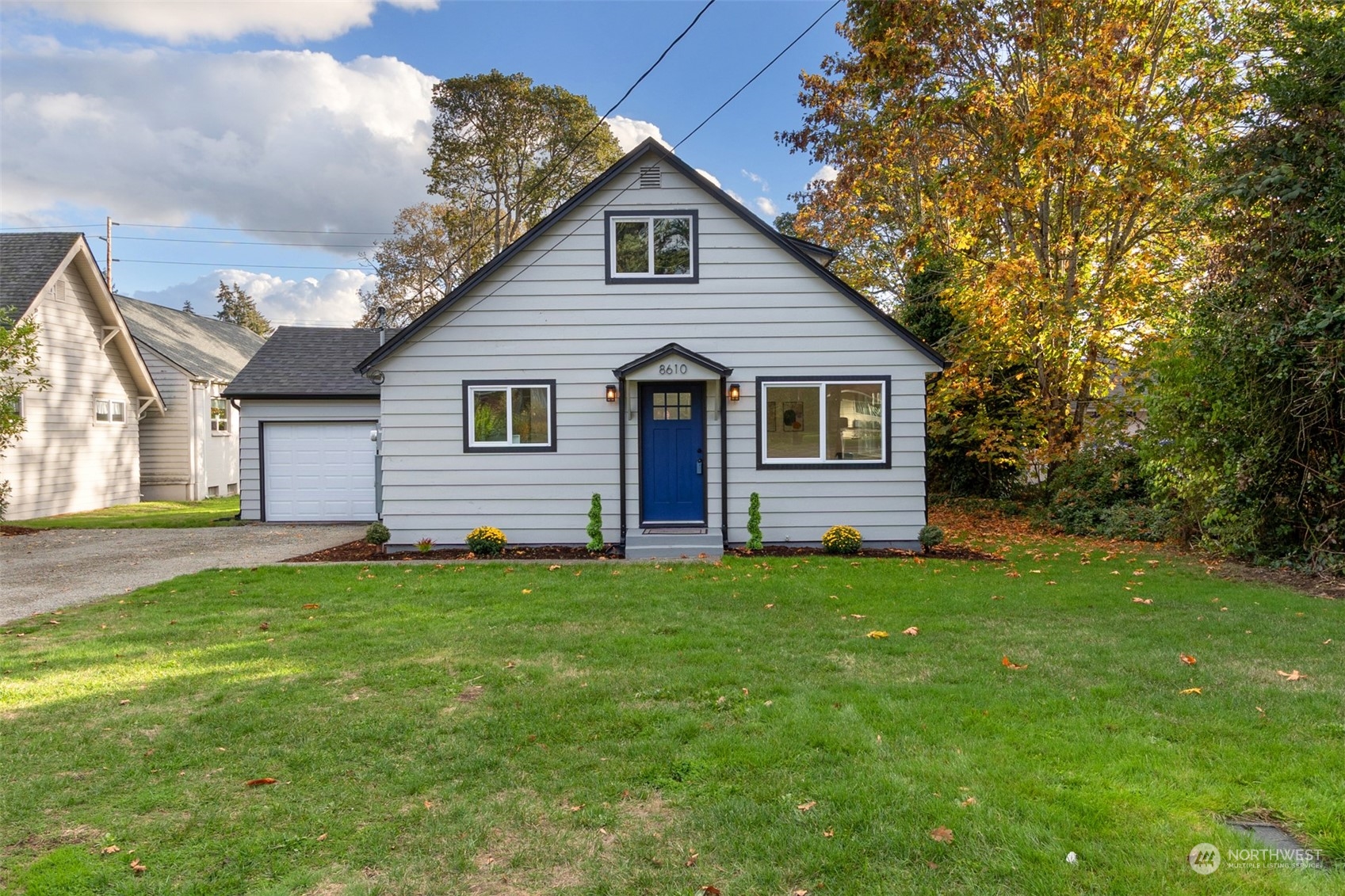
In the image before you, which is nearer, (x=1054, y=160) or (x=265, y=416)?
(x=1054, y=160)

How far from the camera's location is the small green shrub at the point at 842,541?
10.9 metres

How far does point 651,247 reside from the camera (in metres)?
11.3

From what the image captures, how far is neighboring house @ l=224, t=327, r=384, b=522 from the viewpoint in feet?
51.5

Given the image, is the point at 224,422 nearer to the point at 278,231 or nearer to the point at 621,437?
the point at 278,231

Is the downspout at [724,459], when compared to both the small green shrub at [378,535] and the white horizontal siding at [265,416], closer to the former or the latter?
the small green shrub at [378,535]

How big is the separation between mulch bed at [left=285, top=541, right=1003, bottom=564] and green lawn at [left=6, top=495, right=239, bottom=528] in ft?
20.3

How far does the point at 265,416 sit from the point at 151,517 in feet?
14.0

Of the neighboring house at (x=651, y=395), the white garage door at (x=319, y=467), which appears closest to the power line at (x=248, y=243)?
the white garage door at (x=319, y=467)

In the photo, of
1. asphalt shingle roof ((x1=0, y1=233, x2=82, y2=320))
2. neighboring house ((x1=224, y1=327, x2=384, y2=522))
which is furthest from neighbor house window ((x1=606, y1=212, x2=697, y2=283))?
asphalt shingle roof ((x1=0, y1=233, x2=82, y2=320))

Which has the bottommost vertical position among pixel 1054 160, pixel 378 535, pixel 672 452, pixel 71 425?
pixel 378 535

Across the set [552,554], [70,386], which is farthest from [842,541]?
[70,386]

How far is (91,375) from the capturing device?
62.1 feet

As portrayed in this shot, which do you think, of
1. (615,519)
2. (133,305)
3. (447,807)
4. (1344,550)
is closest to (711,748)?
(447,807)

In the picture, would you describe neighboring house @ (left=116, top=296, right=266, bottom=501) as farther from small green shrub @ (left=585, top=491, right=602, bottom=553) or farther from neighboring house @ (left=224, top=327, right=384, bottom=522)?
small green shrub @ (left=585, top=491, right=602, bottom=553)
